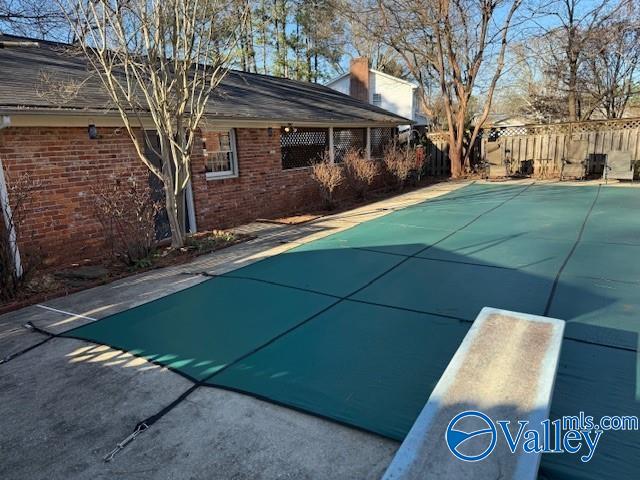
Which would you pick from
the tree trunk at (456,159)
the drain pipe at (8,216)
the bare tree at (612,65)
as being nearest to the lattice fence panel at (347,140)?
the tree trunk at (456,159)

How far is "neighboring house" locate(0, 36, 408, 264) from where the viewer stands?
17.7ft

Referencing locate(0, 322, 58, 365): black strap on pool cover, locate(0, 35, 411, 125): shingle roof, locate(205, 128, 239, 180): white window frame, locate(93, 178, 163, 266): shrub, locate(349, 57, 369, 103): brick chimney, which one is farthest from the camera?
locate(349, 57, 369, 103): brick chimney

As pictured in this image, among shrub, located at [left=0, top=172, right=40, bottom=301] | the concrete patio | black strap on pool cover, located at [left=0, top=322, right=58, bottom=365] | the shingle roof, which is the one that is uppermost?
the shingle roof

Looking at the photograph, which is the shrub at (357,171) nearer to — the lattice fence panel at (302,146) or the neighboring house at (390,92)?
the lattice fence panel at (302,146)

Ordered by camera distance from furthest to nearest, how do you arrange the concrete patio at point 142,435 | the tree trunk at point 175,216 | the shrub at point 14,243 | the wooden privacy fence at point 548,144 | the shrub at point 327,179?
1. the wooden privacy fence at point 548,144
2. the shrub at point 327,179
3. the tree trunk at point 175,216
4. the shrub at point 14,243
5. the concrete patio at point 142,435

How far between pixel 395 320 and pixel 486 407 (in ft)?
4.96

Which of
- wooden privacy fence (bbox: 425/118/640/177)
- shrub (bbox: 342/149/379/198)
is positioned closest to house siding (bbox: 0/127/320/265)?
shrub (bbox: 342/149/379/198)

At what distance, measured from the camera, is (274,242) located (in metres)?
6.88

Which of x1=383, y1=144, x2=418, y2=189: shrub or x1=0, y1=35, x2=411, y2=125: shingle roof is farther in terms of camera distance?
x1=383, y1=144, x2=418, y2=189: shrub

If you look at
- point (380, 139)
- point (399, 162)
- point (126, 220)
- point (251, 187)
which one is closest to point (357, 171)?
point (399, 162)

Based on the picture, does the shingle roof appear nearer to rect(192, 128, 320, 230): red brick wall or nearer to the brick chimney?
rect(192, 128, 320, 230): red brick wall

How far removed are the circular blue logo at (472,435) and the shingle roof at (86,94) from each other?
557 centimetres

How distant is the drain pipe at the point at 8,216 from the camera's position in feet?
15.4

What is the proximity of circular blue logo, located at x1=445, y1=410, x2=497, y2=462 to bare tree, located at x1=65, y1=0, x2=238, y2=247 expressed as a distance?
5.26 meters
